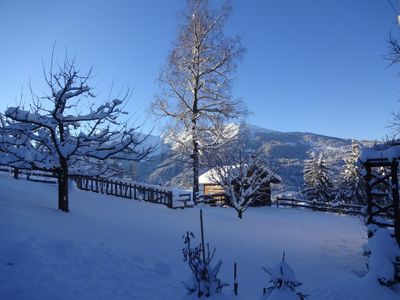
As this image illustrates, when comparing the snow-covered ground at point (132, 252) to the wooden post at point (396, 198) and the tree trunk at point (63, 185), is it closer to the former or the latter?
the tree trunk at point (63, 185)

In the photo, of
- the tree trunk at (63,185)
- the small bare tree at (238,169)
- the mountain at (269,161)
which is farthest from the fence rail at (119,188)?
the tree trunk at (63,185)

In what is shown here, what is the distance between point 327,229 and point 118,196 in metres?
11.4

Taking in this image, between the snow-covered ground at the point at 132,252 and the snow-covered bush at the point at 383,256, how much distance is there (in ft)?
0.93

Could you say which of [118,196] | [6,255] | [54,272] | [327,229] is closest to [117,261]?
[54,272]

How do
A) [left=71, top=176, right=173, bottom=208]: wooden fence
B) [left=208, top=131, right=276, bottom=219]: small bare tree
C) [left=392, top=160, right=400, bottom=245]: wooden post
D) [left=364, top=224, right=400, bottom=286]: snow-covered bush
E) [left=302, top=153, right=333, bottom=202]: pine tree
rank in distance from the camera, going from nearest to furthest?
[left=364, top=224, right=400, bottom=286]: snow-covered bush
[left=392, top=160, right=400, bottom=245]: wooden post
[left=71, top=176, right=173, bottom=208]: wooden fence
[left=208, top=131, right=276, bottom=219]: small bare tree
[left=302, top=153, right=333, bottom=202]: pine tree

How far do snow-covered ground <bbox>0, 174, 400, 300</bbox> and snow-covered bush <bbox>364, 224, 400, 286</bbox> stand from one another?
285mm

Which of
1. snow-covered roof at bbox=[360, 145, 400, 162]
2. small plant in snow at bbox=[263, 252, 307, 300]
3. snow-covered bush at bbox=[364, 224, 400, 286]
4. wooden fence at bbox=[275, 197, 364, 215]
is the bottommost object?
wooden fence at bbox=[275, 197, 364, 215]

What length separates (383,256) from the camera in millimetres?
7789

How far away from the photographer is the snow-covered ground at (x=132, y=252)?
19.1ft

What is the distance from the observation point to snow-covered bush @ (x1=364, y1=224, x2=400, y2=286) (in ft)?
24.9

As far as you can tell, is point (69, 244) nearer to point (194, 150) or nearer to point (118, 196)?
point (118, 196)

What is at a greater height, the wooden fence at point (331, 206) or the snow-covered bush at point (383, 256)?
the snow-covered bush at point (383, 256)

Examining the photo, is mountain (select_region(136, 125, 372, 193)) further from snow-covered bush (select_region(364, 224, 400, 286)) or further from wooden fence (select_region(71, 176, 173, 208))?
snow-covered bush (select_region(364, 224, 400, 286))

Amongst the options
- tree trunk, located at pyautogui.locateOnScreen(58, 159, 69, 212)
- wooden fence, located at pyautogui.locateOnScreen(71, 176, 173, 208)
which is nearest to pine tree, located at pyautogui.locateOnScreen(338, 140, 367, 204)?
wooden fence, located at pyautogui.locateOnScreen(71, 176, 173, 208)
